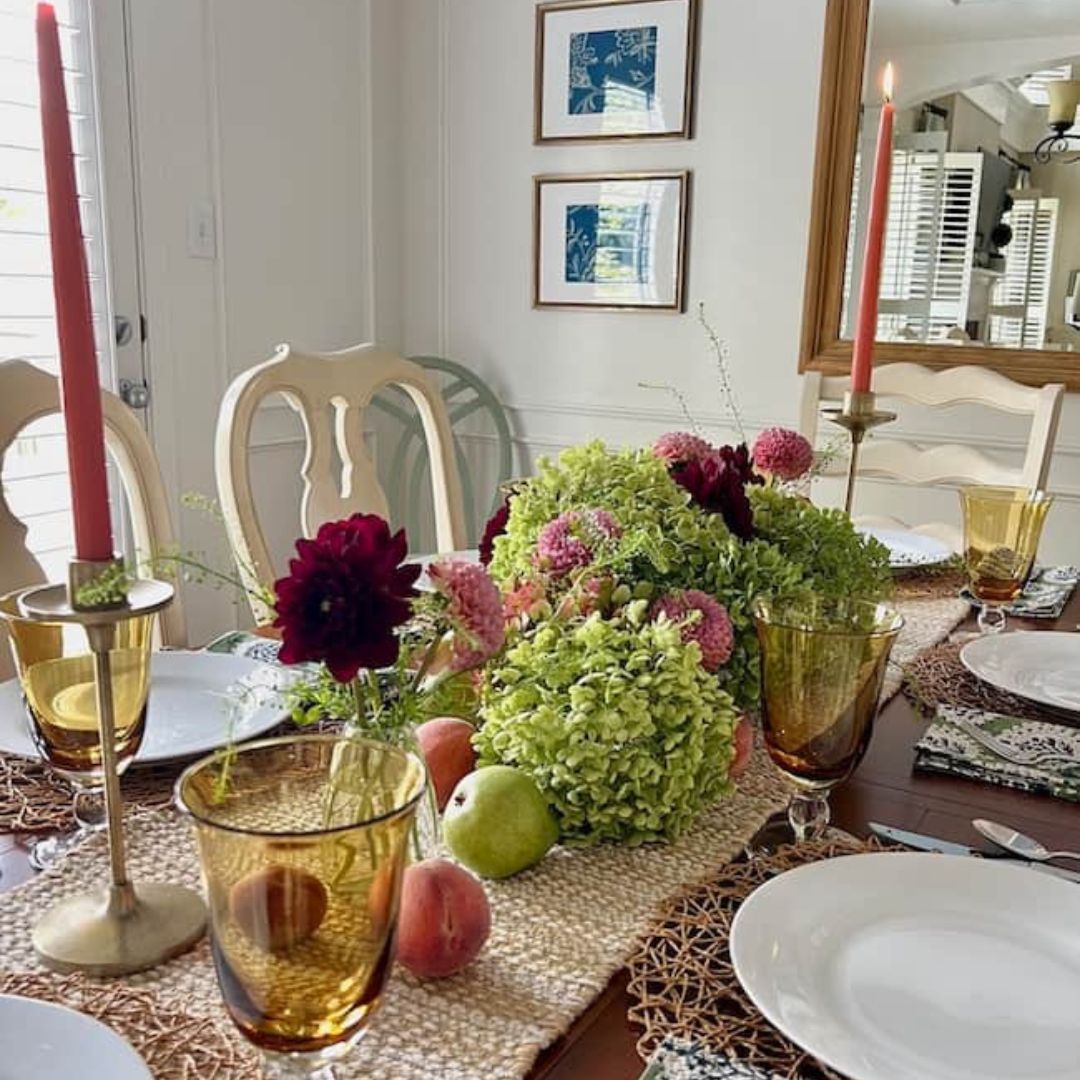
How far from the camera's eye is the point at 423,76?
305 cm

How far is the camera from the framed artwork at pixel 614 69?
269cm

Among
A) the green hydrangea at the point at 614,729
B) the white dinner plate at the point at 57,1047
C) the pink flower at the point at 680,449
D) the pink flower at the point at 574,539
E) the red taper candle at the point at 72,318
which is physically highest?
the red taper candle at the point at 72,318

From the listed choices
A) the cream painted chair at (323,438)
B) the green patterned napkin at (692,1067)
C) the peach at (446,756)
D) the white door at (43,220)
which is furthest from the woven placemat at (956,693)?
the white door at (43,220)

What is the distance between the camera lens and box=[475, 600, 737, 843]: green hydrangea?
0.77 meters

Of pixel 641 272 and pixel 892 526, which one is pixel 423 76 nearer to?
pixel 641 272

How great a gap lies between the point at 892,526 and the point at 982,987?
1341 mm

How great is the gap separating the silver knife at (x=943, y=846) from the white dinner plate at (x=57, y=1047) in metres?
0.53

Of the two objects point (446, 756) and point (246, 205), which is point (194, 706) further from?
point (246, 205)

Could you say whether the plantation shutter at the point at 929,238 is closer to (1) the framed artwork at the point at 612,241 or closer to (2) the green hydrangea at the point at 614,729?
(1) the framed artwork at the point at 612,241

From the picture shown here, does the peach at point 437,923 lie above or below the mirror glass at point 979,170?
below

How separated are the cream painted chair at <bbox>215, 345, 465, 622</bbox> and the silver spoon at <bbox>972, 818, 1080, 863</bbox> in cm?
89

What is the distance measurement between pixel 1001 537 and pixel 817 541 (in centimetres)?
30

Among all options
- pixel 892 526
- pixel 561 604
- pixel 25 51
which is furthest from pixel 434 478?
pixel 25 51

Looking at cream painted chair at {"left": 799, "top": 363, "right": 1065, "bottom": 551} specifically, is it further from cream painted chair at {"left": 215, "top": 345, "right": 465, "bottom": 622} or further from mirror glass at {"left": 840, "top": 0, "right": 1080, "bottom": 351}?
cream painted chair at {"left": 215, "top": 345, "right": 465, "bottom": 622}
